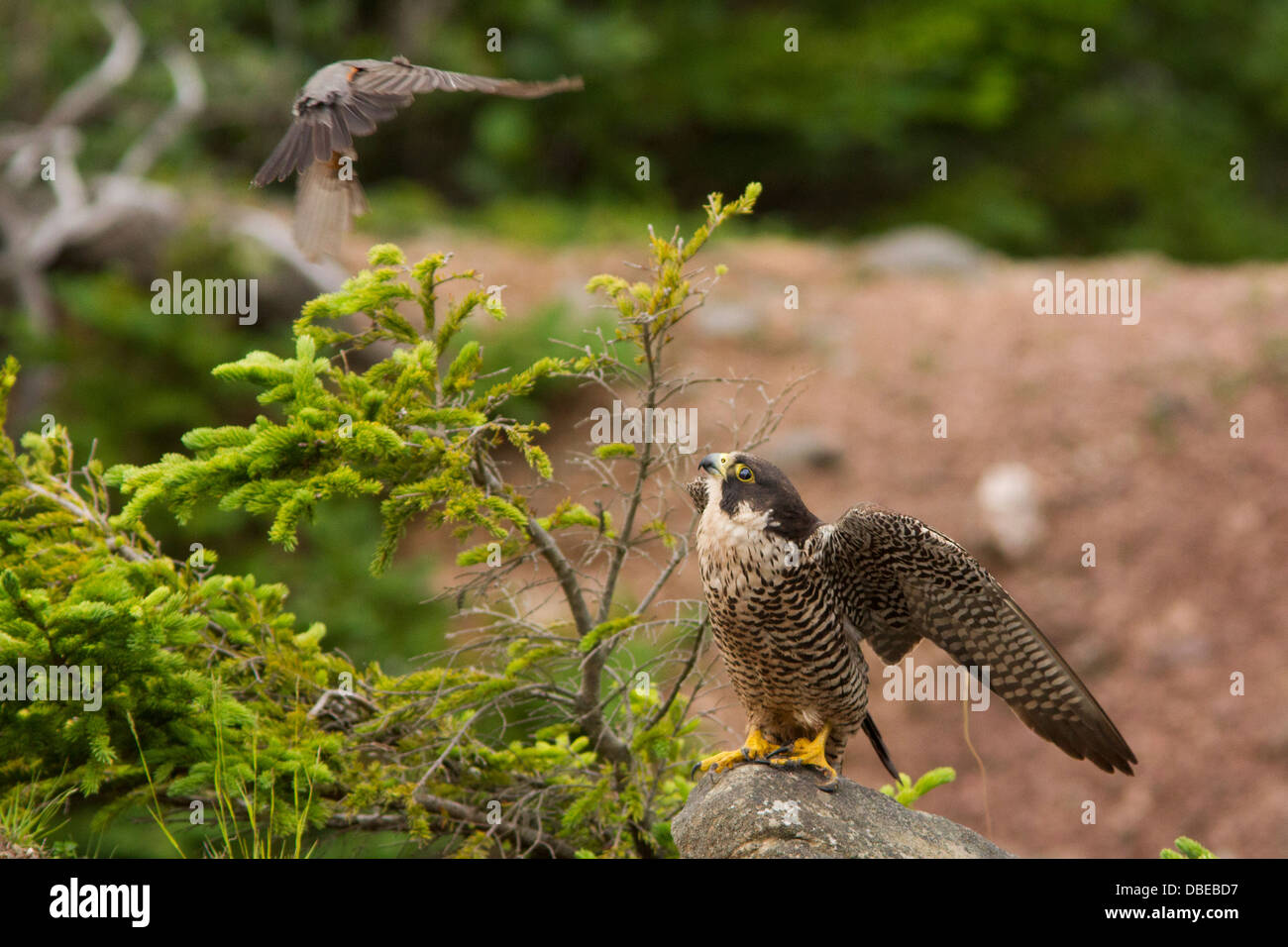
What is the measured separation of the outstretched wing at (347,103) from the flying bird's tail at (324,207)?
2.2 inches

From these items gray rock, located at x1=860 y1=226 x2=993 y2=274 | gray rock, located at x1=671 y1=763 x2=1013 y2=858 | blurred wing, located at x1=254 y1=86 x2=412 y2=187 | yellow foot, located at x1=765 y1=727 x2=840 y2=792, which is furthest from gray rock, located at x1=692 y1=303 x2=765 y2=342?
blurred wing, located at x1=254 y1=86 x2=412 y2=187

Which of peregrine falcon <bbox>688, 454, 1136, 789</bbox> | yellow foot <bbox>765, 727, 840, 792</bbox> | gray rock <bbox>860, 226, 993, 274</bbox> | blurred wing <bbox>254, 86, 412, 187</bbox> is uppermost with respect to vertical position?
gray rock <bbox>860, 226, 993, 274</bbox>

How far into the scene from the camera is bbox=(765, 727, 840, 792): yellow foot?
3.74 metres

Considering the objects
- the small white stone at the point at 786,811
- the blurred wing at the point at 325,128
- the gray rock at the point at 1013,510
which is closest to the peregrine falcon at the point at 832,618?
the small white stone at the point at 786,811

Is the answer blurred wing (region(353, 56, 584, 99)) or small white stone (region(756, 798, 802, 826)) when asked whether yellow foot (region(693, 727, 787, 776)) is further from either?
blurred wing (region(353, 56, 584, 99))

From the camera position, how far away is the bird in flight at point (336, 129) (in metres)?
3.26

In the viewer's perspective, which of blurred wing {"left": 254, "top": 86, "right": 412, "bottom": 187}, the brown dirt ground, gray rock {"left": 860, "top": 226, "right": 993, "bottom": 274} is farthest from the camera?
gray rock {"left": 860, "top": 226, "right": 993, "bottom": 274}

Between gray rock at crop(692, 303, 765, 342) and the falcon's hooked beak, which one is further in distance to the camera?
gray rock at crop(692, 303, 765, 342)

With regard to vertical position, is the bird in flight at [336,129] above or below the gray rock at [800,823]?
above

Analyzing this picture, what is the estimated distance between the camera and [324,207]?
3410mm

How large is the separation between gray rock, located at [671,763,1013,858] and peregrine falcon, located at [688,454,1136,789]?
97 millimetres

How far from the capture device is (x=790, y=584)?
339cm

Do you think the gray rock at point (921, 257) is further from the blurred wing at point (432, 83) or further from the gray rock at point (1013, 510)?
the blurred wing at point (432, 83)
